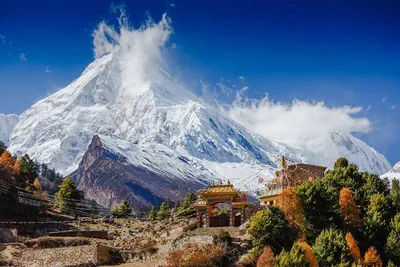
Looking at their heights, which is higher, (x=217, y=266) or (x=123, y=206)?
(x=123, y=206)

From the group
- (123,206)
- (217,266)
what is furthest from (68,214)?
(217,266)

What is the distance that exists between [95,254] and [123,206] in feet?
165

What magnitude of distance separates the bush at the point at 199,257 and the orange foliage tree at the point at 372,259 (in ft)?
43.4

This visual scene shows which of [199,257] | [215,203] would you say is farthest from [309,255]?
[215,203]

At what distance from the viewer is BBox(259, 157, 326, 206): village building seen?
66.8 meters

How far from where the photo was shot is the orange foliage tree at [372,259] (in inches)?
2048

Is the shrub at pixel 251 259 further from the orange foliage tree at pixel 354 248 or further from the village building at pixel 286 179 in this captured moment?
the village building at pixel 286 179

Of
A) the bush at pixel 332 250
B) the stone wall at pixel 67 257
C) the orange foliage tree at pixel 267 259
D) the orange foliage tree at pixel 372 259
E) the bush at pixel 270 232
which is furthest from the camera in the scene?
the stone wall at pixel 67 257

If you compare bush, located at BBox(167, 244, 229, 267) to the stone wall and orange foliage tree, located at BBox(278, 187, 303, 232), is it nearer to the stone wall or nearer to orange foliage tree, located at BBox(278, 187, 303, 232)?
the stone wall

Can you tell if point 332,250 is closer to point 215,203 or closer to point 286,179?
point 286,179

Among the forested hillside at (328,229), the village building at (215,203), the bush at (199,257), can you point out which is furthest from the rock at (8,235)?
the forested hillside at (328,229)

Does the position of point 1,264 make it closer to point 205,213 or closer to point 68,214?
point 205,213

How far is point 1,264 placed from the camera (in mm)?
53188

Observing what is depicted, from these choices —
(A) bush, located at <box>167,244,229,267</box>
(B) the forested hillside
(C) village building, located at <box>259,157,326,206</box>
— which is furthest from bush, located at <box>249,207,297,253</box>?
(C) village building, located at <box>259,157,326,206</box>
